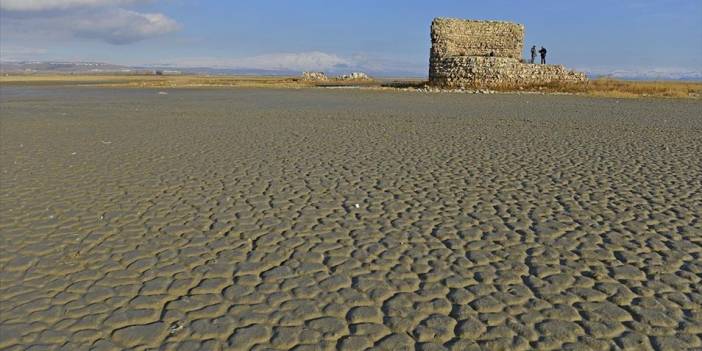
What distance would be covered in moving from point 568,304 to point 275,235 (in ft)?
9.74

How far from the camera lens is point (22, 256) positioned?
187 inches

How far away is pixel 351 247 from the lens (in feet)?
16.1

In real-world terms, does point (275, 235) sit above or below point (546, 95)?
below

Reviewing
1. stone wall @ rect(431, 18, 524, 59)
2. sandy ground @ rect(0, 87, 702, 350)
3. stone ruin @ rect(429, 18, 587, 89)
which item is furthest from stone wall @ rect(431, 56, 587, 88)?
sandy ground @ rect(0, 87, 702, 350)

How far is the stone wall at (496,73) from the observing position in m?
31.4

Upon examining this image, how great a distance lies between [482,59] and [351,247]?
95.5 ft

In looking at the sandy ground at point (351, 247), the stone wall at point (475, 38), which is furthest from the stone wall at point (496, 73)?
the sandy ground at point (351, 247)

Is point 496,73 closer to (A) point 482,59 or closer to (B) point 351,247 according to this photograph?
(A) point 482,59

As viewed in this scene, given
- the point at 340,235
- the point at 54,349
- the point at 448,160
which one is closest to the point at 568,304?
the point at 340,235

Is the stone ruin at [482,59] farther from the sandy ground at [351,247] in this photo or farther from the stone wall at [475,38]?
the sandy ground at [351,247]

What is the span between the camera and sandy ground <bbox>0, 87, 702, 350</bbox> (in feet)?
11.2

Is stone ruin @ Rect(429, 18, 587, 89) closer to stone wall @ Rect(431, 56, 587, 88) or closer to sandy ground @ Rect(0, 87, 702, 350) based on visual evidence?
stone wall @ Rect(431, 56, 587, 88)

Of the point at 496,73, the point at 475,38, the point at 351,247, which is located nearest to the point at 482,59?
the point at 496,73

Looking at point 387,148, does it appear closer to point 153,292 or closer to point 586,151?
point 586,151
